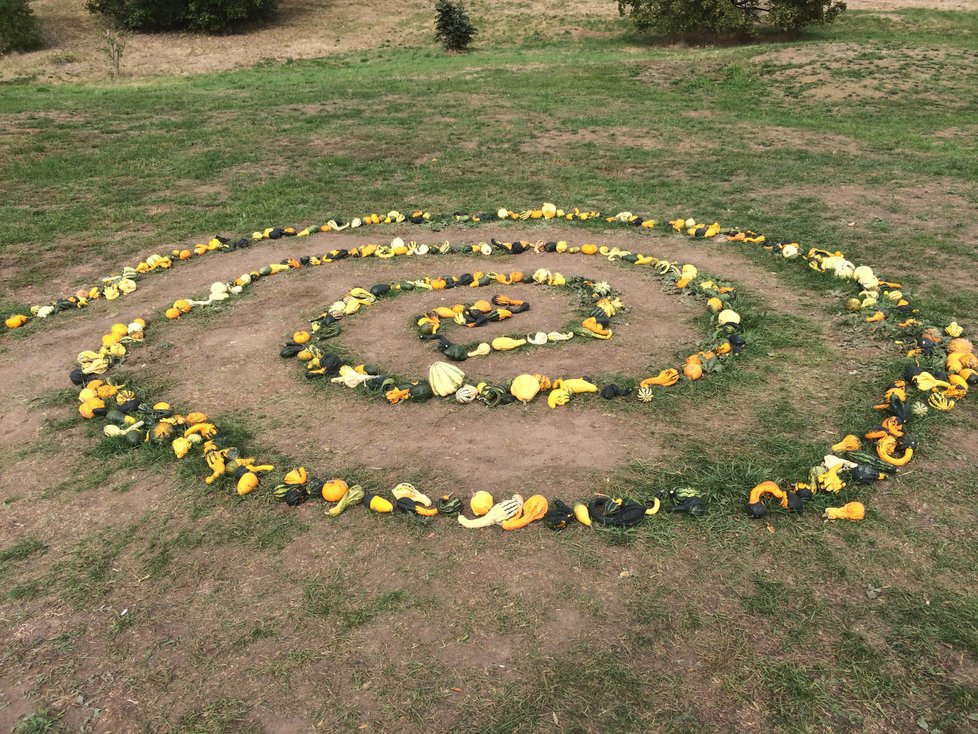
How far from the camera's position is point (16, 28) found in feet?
131

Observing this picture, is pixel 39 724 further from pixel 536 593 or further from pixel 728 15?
pixel 728 15

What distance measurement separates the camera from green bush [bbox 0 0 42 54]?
39406mm

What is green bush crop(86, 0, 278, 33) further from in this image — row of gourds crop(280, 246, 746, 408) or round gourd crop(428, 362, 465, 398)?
round gourd crop(428, 362, 465, 398)

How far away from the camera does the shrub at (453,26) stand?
36250 mm

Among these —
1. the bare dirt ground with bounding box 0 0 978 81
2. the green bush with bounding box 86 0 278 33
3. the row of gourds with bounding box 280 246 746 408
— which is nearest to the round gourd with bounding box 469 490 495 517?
the row of gourds with bounding box 280 246 746 408

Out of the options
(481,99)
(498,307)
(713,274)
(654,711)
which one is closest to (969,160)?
(713,274)

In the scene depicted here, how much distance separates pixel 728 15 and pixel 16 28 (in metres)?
39.1

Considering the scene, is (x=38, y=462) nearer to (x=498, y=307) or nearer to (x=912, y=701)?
(x=498, y=307)

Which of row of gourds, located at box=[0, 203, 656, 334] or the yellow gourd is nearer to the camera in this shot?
the yellow gourd

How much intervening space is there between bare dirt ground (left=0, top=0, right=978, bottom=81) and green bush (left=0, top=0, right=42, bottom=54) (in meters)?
0.95

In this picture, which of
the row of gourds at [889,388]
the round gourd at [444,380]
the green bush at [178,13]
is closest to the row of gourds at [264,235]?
the row of gourds at [889,388]

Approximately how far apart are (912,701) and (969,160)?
16.2 metres

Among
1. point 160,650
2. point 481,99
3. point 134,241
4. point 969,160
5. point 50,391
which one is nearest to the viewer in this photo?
point 160,650

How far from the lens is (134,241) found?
43.9ft
